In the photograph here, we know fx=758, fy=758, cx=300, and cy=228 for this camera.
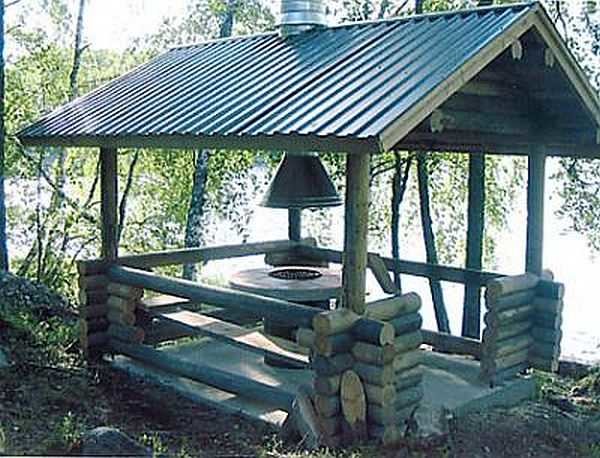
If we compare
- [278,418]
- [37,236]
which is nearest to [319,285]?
[278,418]

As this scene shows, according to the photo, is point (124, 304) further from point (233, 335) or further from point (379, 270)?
point (379, 270)

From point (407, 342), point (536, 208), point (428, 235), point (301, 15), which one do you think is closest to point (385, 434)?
point (407, 342)

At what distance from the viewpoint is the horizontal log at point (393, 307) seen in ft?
17.5

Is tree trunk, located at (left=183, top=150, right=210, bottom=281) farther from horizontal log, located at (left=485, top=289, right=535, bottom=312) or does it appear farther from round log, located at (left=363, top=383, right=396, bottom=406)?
round log, located at (left=363, top=383, right=396, bottom=406)

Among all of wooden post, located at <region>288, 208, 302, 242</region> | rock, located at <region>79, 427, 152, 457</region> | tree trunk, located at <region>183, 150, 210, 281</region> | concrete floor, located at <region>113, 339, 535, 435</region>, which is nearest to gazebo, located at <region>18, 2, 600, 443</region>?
concrete floor, located at <region>113, 339, 535, 435</region>

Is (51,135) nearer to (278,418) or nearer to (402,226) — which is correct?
(278,418)

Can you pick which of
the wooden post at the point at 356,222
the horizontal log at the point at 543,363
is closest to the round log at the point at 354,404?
the wooden post at the point at 356,222

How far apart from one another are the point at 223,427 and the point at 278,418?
418 millimetres

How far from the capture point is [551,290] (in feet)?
22.0

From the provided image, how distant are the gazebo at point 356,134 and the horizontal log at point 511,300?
2 cm

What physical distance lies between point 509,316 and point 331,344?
2.10 metres

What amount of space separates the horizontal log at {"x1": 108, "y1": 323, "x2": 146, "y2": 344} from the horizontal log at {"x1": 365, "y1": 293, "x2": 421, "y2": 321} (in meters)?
2.61

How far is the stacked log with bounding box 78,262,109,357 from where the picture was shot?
7195mm

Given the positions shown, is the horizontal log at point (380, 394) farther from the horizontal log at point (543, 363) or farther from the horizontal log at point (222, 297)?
the horizontal log at point (543, 363)
